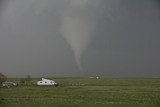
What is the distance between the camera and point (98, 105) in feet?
137

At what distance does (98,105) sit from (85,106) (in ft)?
6.99

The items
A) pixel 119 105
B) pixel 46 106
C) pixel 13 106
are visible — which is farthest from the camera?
pixel 119 105

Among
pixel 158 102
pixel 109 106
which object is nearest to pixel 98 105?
pixel 109 106

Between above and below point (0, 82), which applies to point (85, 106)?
below

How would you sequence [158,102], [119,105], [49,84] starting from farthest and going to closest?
[49,84] → [119,105] → [158,102]

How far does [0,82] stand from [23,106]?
55680mm

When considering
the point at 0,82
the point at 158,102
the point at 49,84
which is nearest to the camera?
the point at 158,102

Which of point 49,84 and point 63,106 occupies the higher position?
point 49,84

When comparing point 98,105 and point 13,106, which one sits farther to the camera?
point 98,105

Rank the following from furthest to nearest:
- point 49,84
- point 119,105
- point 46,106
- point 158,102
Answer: point 49,84
point 119,105
point 46,106
point 158,102

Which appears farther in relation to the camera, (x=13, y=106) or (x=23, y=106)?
(x=23, y=106)

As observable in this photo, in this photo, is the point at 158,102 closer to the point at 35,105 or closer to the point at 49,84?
the point at 35,105

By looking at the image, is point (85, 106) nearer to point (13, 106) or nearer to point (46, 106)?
point (46, 106)

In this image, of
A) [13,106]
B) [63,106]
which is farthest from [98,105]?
[13,106]
